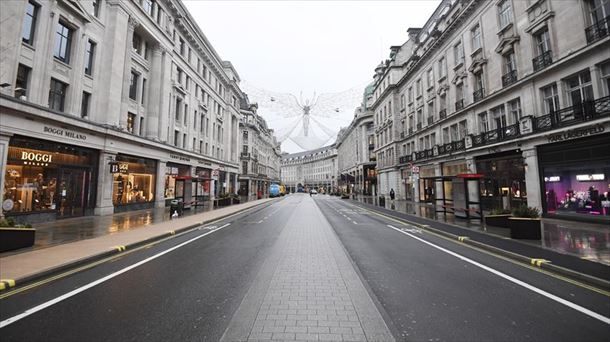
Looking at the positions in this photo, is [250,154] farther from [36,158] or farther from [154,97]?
Answer: [36,158]

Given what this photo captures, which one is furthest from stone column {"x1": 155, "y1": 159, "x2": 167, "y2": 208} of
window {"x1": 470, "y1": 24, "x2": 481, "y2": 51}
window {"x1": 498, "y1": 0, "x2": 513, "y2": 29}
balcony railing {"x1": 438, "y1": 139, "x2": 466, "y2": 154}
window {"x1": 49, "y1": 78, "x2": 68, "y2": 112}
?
window {"x1": 498, "y1": 0, "x2": 513, "y2": 29}

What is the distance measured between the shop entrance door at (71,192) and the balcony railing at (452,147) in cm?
3062

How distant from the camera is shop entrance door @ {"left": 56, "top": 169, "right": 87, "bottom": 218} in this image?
15641 mm

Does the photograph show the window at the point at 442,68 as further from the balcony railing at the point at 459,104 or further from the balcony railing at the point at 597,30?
the balcony railing at the point at 597,30

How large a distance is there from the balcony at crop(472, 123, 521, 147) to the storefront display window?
28.3 metres

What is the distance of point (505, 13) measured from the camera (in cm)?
1948

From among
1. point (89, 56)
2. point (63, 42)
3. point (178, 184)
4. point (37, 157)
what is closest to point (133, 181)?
point (178, 184)

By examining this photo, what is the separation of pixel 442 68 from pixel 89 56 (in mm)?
32093

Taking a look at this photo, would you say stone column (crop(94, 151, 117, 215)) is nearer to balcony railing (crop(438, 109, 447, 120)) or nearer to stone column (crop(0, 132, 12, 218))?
stone column (crop(0, 132, 12, 218))

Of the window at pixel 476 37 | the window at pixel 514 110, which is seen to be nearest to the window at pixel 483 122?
the window at pixel 514 110

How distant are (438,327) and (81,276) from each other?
24.1ft

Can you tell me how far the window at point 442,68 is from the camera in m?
27.4

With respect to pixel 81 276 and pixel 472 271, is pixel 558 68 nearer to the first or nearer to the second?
pixel 472 271

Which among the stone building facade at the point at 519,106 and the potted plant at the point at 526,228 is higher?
the stone building facade at the point at 519,106
